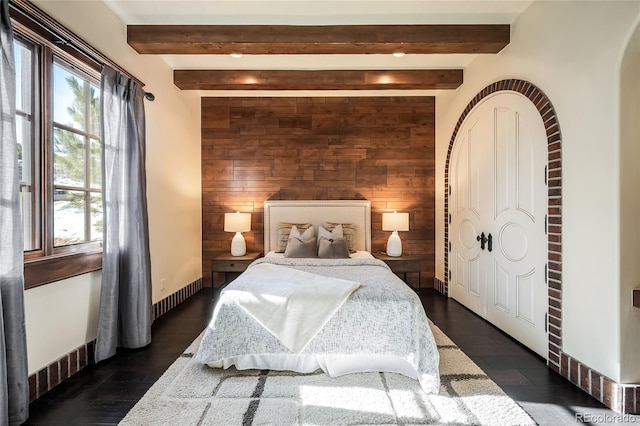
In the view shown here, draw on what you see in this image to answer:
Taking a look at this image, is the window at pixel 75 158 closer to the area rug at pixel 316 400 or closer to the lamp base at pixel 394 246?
the area rug at pixel 316 400

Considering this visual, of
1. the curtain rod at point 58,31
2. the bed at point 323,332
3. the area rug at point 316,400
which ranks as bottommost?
the area rug at point 316,400

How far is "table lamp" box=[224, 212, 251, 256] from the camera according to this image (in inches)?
177

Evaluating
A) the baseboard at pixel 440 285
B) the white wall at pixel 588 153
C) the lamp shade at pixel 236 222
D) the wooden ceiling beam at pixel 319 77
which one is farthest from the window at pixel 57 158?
the baseboard at pixel 440 285

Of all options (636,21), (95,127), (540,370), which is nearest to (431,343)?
(540,370)

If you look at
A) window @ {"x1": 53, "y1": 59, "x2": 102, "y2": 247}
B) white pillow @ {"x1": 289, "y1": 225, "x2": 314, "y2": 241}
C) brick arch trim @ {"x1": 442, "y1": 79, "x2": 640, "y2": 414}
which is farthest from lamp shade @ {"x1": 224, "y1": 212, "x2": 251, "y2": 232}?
brick arch trim @ {"x1": 442, "y1": 79, "x2": 640, "y2": 414}

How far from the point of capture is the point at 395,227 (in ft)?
14.8

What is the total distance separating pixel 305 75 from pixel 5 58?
2.83 meters

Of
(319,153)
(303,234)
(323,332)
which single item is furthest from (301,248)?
(323,332)

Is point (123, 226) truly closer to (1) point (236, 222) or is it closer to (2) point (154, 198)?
(2) point (154, 198)

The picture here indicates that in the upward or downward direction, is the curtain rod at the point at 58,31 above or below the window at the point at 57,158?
above

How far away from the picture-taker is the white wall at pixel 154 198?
2.16 meters

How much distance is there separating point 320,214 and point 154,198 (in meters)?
2.11

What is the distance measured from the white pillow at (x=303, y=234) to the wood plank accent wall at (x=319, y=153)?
2.19ft

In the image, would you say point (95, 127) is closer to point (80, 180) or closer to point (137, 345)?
point (80, 180)
